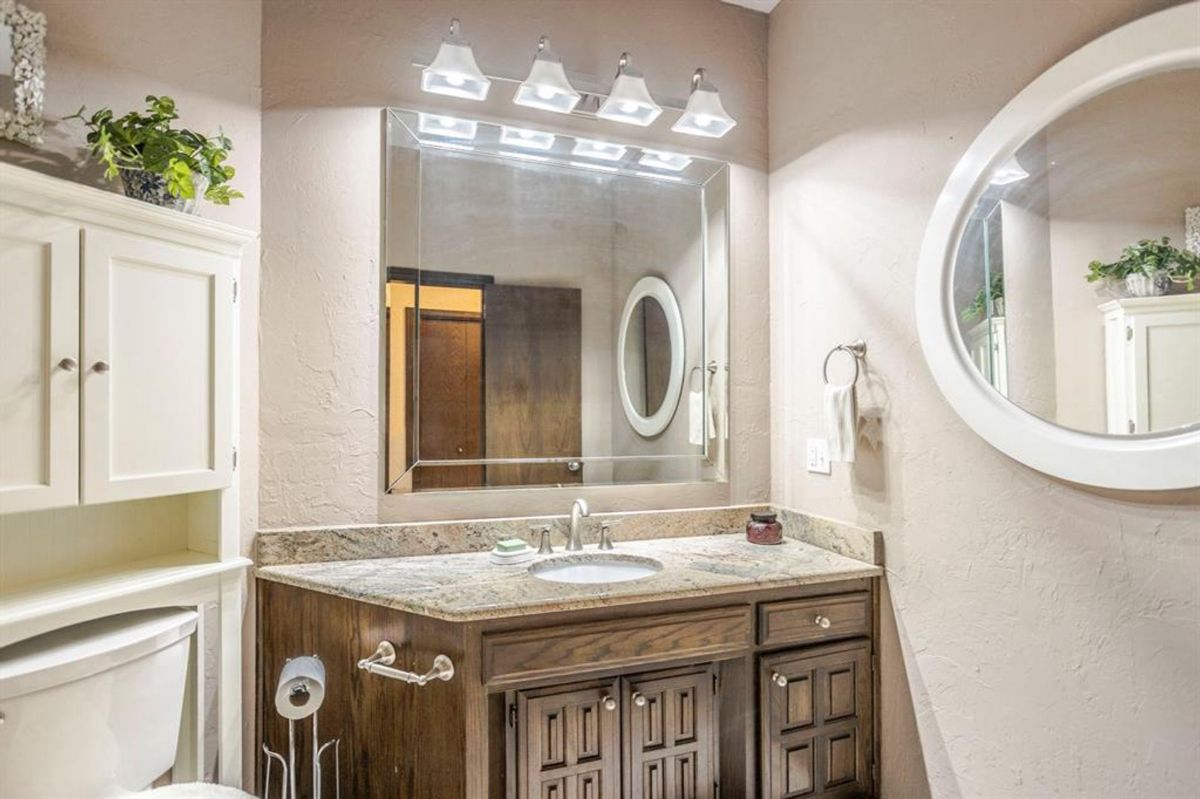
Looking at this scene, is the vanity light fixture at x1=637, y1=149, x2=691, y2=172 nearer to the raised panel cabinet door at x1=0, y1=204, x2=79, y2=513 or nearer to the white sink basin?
the white sink basin

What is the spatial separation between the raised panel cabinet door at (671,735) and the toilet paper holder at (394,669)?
17.2 inches

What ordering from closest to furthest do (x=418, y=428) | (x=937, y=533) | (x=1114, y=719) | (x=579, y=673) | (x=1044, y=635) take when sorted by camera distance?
(x=1114, y=719) < (x=1044, y=635) < (x=579, y=673) < (x=937, y=533) < (x=418, y=428)

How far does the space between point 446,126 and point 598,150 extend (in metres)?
0.50

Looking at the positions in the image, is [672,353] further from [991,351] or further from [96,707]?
[96,707]

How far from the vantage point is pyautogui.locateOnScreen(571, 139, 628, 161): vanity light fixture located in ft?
6.78

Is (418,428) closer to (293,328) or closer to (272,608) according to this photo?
(293,328)

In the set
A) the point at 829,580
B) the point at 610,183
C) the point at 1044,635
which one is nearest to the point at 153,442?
the point at 610,183

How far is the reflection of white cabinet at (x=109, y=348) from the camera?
1.20 m

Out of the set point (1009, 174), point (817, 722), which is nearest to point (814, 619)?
point (817, 722)

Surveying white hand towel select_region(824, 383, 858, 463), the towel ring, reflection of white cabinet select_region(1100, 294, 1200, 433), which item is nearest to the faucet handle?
white hand towel select_region(824, 383, 858, 463)

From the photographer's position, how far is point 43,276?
1226 millimetres

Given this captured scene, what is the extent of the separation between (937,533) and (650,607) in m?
0.76

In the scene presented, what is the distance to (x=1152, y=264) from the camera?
115 centimetres

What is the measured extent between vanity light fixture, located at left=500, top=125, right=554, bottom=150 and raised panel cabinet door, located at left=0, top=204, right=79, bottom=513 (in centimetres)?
116
